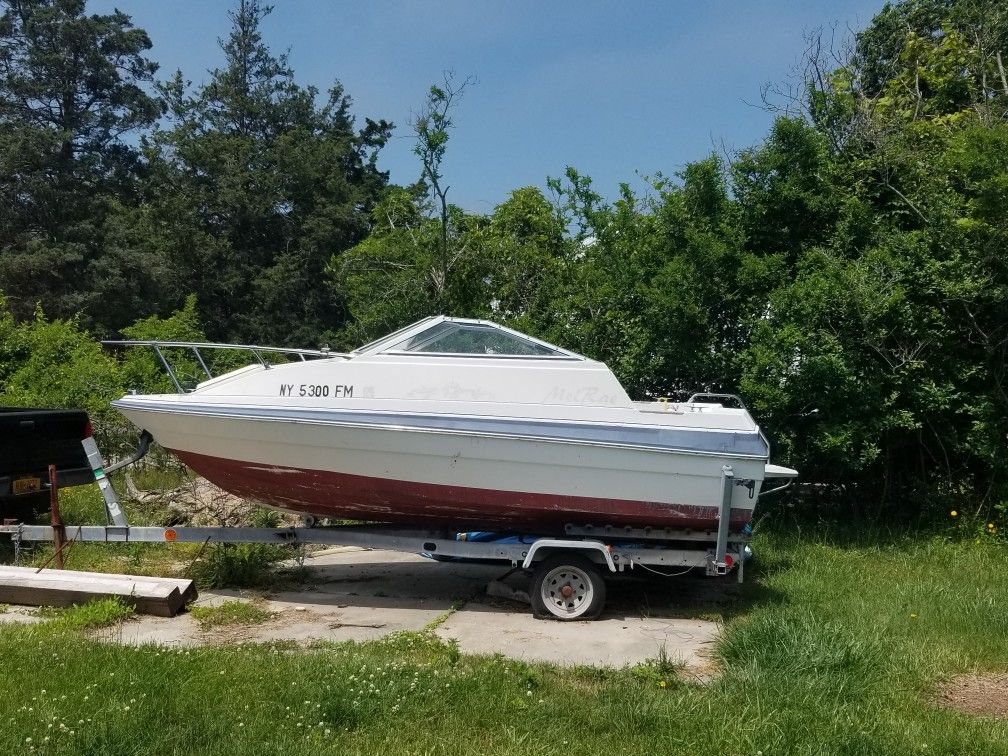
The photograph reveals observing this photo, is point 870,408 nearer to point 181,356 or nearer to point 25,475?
point 25,475

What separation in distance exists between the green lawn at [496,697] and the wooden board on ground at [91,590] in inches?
19.7

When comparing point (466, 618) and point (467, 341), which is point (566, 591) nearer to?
point (466, 618)

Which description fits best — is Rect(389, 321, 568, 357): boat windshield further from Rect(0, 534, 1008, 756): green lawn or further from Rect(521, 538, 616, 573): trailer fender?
Rect(0, 534, 1008, 756): green lawn

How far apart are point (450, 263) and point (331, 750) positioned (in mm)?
8630

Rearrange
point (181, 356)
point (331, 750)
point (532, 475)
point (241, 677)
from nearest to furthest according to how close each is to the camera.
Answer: point (331, 750), point (241, 677), point (532, 475), point (181, 356)

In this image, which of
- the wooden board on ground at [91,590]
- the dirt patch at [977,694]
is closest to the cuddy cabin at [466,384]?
the wooden board on ground at [91,590]

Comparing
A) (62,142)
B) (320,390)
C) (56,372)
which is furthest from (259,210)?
(320,390)

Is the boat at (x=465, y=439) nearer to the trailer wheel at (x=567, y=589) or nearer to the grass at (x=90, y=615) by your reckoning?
the trailer wheel at (x=567, y=589)

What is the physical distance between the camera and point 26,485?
838 cm

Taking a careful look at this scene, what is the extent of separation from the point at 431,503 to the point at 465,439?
2.02ft

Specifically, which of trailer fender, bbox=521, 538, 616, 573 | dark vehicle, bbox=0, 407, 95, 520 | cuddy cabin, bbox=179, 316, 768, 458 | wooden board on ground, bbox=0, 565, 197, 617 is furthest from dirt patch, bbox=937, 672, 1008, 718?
dark vehicle, bbox=0, 407, 95, 520

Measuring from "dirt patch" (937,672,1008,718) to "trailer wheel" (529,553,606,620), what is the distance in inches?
94.9

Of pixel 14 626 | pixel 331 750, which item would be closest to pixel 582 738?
pixel 331 750

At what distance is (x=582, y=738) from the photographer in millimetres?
4355
